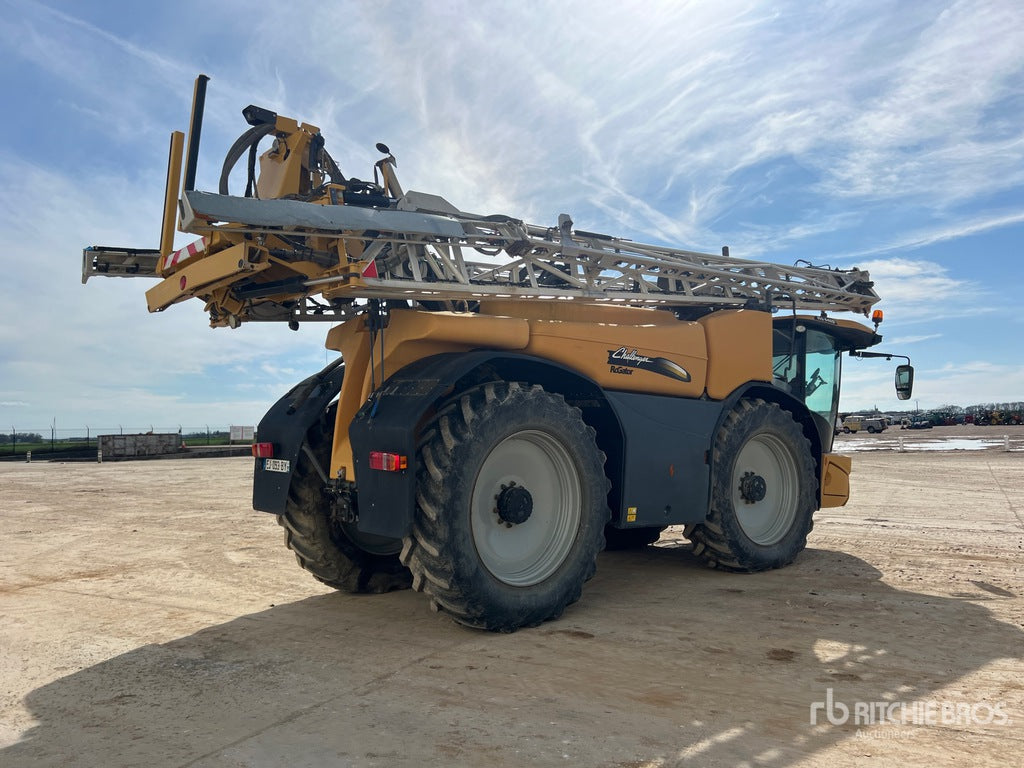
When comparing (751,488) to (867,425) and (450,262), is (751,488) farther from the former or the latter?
(867,425)

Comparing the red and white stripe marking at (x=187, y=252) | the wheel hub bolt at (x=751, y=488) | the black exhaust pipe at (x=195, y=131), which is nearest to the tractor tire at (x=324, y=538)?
the red and white stripe marking at (x=187, y=252)

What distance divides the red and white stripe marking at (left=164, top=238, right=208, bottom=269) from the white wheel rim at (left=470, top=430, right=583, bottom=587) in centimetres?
259

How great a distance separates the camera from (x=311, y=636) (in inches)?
207

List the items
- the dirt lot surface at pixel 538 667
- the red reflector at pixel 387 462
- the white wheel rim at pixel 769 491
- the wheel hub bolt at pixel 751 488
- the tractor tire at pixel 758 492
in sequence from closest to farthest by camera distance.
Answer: the dirt lot surface at pixel 538 667 < the red reflector at pixel 387 462 < the tractor tire at pixel 758 492 < the wheel hub bolt at pixel 751 488 < the white wheel rim at pixel 769 491

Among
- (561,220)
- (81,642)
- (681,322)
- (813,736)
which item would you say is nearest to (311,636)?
(81,642)

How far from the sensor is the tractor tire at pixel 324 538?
20.3 feet

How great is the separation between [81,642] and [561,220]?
4872 mm

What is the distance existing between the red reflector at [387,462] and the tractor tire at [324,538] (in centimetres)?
129

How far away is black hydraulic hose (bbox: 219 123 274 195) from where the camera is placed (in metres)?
6.05

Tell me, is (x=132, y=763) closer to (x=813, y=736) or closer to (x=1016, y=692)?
(x=813, y=736)

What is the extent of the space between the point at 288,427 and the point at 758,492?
14.7 feet

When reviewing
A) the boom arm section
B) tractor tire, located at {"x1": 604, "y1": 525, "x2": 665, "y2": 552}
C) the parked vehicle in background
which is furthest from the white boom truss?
the parked vehicle in background

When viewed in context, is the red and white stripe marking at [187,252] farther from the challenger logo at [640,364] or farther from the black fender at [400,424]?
the challenger logo at [640,364]

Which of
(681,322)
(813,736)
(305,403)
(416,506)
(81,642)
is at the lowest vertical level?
(81,642)
